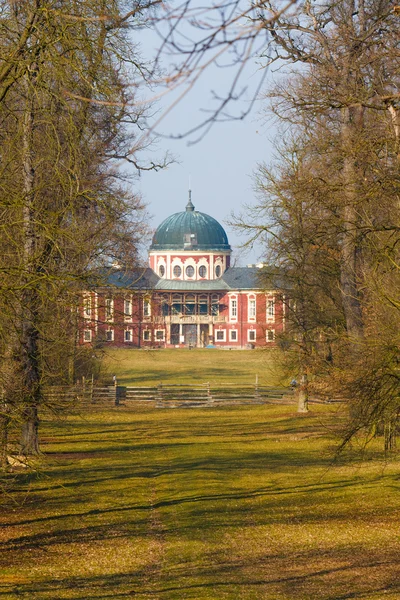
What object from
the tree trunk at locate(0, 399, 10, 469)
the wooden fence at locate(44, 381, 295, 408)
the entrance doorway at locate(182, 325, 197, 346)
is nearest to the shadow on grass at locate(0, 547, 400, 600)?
the tree trunk at locate(0, 399, 10, 469)

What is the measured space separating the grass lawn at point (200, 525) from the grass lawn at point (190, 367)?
71.3 ft

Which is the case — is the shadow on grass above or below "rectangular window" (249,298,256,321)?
below

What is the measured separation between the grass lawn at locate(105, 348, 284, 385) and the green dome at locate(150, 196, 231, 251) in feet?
44.6

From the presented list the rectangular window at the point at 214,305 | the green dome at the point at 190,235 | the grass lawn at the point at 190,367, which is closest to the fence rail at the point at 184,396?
the grass lawn at the point at 190,367

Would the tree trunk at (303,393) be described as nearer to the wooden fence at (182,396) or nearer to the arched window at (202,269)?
the wooden fence at (182,396)

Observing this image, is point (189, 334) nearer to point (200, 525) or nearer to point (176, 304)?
point (176, 304)

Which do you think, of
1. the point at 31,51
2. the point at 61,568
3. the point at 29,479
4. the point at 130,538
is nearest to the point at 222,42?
the point at 31,51

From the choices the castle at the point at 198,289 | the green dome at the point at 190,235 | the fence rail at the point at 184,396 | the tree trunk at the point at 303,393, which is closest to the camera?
the tree trunk at the point at 303,393

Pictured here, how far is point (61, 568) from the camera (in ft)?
36.3

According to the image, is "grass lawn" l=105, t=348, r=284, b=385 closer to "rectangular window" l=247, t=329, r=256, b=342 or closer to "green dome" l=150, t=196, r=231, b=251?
"rectangular window" l=247, t=329, r=256, b=342

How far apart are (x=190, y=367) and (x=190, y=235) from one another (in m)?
33.4

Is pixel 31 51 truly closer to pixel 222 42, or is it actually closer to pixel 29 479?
pixel 222 42

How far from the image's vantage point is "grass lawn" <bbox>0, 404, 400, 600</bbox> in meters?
10.3

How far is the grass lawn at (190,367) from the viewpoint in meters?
52.9
